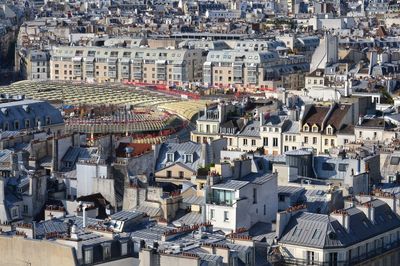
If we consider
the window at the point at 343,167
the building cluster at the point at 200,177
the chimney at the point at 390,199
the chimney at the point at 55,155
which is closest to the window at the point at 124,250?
the building cluster at the point at 200,177

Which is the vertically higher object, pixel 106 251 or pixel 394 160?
pixel 394 160

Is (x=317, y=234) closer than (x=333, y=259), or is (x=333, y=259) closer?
(x=333, y=259)

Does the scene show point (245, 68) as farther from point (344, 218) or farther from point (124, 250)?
point (124, 250)

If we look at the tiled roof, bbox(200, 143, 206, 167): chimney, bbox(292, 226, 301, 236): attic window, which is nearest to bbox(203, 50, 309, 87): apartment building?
the tiled roof

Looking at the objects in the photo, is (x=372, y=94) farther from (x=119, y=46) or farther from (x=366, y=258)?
(x=119, y=46)

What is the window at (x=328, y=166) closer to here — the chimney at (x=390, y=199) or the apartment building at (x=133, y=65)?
the chimney at (x=390, y=199)

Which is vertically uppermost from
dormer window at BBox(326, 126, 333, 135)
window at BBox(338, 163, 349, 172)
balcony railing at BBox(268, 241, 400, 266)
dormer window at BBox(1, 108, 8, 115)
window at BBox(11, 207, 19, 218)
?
dormer window at BBox(1, 108, 8, 115)

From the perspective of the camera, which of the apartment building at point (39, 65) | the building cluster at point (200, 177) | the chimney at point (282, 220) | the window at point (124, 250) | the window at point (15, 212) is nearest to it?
the window at point (124, 250)

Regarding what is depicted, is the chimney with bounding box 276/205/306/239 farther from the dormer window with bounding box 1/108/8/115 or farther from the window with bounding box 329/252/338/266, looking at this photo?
the dormer window with bounding box 1/108/8/115

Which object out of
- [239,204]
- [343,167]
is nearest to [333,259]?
[239,204]
